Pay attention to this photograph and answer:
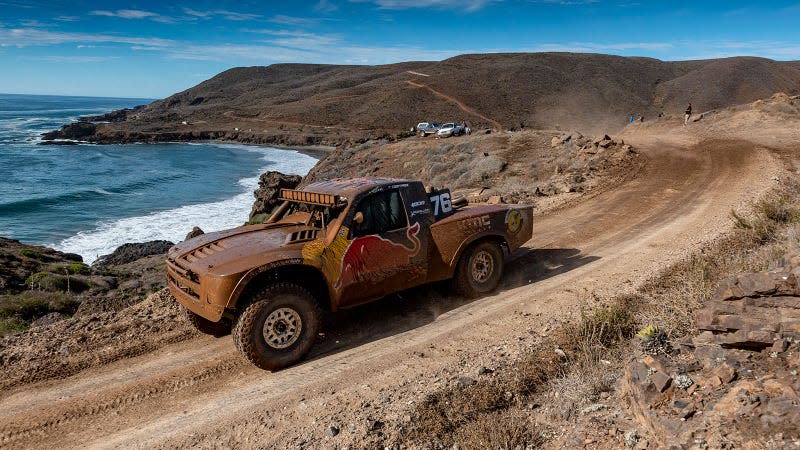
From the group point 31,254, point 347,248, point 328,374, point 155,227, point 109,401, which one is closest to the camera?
point 109,401

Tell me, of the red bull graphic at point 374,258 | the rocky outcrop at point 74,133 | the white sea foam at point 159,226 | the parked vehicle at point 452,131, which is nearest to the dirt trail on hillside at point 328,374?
the red bull graphic at point 374,258

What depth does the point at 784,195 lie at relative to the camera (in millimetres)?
12219

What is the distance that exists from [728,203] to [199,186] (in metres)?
38.9

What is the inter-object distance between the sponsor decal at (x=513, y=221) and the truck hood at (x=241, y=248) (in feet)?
10.2

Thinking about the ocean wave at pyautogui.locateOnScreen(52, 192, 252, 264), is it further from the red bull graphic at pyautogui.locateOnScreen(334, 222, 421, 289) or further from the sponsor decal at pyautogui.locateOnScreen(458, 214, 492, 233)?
the sponsor decal at pyautogui.locateOnScreen(458, 214, 492, 233)

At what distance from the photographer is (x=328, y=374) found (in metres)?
6.06

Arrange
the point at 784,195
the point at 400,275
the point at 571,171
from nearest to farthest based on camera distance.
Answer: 1. the point at 400,275
2. the point at 784,195
3. the point at 571,171

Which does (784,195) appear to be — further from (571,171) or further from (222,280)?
(222,280)

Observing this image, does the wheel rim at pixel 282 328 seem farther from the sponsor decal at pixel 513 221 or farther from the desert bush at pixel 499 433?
the sponsor decal at pixel 513 221

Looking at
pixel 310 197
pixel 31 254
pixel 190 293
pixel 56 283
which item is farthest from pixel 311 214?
pixel 31 254

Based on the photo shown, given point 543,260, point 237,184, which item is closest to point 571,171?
point 543,260

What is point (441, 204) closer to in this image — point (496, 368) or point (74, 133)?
point (496, 368)

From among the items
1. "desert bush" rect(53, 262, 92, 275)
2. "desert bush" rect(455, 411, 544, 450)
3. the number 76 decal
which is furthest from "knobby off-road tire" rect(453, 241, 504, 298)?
"desert bush" rect(53, 262, 92, 275)

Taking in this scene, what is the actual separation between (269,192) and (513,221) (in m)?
21.9
